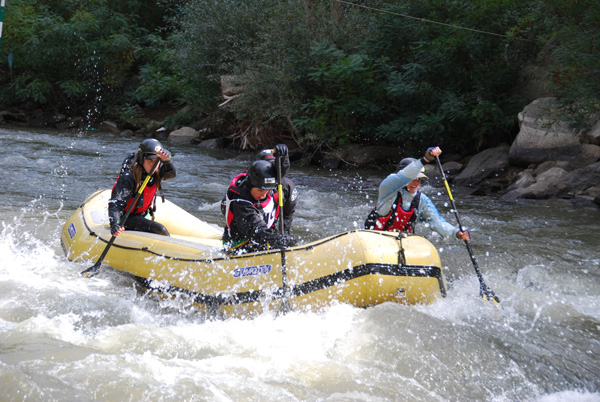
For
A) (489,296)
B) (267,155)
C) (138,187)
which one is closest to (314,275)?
(267,155)

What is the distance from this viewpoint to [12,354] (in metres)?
3.01

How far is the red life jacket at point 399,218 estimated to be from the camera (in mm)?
4648

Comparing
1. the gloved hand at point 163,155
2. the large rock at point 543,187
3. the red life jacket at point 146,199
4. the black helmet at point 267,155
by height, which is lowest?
the large rock at point 543,187

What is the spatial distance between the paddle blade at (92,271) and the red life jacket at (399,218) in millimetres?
2317

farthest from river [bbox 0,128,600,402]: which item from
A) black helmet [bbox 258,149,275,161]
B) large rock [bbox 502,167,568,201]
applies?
large rock [bbox 502,167,568,201]

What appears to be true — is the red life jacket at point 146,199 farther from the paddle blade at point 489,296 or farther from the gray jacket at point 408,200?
the paddle blade at point 489,296

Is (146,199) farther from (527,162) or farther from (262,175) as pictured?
(527,162)

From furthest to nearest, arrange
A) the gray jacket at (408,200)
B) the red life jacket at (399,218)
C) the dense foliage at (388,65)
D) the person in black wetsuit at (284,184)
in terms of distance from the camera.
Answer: the dense foliage at (388,65) < the red life jacket at (399,218) < the gray jacket at (408,200) < the person in black wetsuit at (284,184)

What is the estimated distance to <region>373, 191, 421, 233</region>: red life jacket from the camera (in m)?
4.65

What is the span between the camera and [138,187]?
16.3ft

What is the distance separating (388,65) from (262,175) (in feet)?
30.0

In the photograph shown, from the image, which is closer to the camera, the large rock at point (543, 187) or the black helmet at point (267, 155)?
the black helmet at point (267, 155)

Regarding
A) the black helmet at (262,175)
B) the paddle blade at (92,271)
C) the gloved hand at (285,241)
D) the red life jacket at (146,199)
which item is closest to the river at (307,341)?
the paddle blade at (92,271)

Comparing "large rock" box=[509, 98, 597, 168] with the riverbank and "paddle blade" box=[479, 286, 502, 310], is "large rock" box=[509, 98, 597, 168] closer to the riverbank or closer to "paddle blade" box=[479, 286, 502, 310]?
the riverbank
